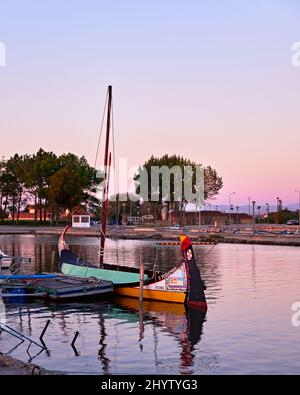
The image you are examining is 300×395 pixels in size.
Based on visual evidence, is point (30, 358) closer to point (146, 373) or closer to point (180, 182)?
point (146, 373)

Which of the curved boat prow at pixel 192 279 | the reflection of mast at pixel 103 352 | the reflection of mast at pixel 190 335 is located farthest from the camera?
the curved boat prow at pixel 192 279

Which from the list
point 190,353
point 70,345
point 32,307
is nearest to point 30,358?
point 70,345

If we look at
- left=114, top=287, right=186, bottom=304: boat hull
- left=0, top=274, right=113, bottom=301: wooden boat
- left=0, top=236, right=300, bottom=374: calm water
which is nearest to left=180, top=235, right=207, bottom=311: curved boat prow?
left=114, top=287, right=186, bottom=304: boat hull

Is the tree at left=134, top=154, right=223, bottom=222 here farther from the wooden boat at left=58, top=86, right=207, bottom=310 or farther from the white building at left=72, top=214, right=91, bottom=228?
the wooden boat at left=58, top=86, right=207, bottom=310

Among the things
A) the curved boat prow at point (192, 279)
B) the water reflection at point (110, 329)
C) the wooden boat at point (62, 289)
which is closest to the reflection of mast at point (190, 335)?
the water reflection at point (110, 329)

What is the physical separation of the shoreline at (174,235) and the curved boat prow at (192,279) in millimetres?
54738

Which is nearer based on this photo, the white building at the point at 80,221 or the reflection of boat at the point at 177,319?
the reflection of boat at the point at 177,319

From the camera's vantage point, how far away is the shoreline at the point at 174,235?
12469cm

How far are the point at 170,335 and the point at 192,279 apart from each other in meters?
8.28

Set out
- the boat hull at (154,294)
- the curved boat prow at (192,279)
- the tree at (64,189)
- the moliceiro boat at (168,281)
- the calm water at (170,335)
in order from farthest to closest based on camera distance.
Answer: the tree at (64,189) → the boat hull at (154,294) → the moliceiro boat at (168,281) → the curved boat prow at (192,279) → the calm water at (170,335)

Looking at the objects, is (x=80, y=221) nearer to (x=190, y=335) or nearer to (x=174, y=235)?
(x=174, y=235)

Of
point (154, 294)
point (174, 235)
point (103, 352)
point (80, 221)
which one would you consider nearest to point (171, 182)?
point (80, 221)

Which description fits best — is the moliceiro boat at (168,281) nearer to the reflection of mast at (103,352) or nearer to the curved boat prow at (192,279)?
the curved boat prow at (192,279)
